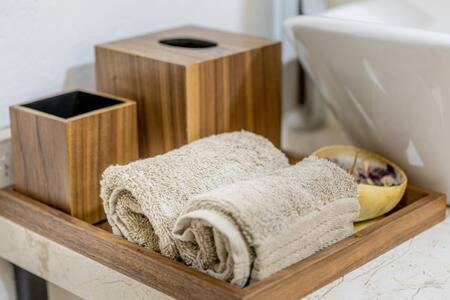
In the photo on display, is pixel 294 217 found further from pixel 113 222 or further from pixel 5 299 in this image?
pixel 5 299

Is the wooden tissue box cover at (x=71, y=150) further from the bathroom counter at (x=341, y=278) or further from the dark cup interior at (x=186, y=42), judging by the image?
the dark cup interior at (x=186, y=42)

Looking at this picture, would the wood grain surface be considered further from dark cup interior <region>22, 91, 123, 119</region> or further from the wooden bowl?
dark cup interior <region>22, 91, 123, 119</region>

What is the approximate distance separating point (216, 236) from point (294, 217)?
10cm

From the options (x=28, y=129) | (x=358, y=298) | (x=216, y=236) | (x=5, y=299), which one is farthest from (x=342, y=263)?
(x=5, y=299)

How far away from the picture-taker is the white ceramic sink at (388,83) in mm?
1045

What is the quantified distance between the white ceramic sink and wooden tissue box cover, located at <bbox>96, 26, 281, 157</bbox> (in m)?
0.08

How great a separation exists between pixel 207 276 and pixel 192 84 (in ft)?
1.08

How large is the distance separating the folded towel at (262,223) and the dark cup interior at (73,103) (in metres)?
0.31

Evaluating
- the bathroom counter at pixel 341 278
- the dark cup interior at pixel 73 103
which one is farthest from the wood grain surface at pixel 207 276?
the dark cup interior at pixel 73 103

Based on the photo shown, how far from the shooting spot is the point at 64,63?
124cm

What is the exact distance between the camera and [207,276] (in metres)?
0.88

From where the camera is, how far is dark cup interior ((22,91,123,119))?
1147 millimetres

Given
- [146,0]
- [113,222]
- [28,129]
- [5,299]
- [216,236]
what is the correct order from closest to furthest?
1. [216,236]
2. [113,222]
3. [28,129]
4. [5,299]
5. [146,0]

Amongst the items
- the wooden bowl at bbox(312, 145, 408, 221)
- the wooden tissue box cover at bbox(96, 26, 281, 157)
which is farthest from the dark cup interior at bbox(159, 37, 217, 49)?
the wooden bowl at bbox(312, 145, 408, 221)
